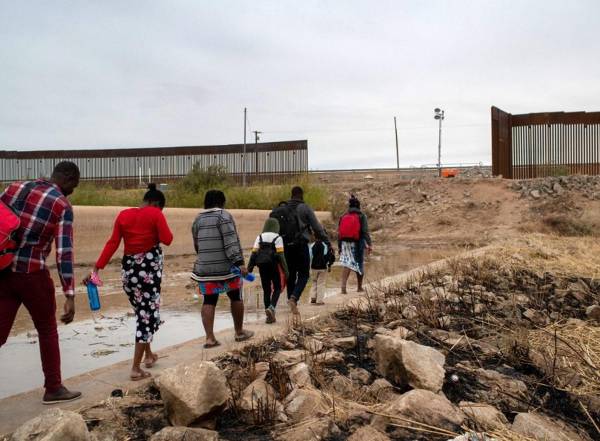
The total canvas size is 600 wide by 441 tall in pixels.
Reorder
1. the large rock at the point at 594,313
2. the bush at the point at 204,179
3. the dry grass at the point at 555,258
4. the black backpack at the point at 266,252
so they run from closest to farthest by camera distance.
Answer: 1. the large rock at the point at 594,313
2. the black backpack at the point at 266,252
3. the dry grass at the point at 555,258
4. the bush at the point at 204,179

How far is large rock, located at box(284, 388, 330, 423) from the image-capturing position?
3.70 metres

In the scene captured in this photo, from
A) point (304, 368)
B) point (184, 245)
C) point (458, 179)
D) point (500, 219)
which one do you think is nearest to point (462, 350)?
point (304, 368)

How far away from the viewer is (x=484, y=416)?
3531 mm

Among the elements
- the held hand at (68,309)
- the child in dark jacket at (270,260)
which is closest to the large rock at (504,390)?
the held hand at (68,309)

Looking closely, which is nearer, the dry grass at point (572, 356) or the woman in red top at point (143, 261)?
the dry grass at point (572, 356)

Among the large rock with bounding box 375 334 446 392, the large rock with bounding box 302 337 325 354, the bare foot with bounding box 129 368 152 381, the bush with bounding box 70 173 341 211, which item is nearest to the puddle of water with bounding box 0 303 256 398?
the bare foot with bounding box 129 368 152 381

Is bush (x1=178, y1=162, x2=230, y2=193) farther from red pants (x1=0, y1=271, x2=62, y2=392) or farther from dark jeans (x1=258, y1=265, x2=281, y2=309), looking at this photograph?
red pants (x1=0, y1=271, x2=62, y2=392)

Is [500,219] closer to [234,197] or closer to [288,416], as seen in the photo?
[234,197]

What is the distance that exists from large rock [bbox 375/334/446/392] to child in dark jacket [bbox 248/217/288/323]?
296cm

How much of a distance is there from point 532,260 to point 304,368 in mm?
7508

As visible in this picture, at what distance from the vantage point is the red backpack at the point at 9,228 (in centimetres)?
389

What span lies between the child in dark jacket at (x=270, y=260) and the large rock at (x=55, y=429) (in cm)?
397

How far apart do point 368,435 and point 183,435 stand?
983mm

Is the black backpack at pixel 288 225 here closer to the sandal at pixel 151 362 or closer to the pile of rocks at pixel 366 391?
the pile of rocks at pixel 366 391
